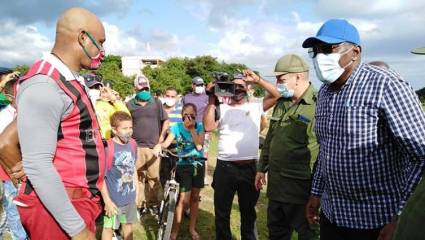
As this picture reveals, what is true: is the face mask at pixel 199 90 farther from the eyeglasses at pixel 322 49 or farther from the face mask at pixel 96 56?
the face mask at pixel 96 56

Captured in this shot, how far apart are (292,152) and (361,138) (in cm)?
125

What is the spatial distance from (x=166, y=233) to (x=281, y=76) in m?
2.33

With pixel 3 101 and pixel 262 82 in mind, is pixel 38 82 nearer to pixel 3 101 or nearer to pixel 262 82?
pixel 3 101

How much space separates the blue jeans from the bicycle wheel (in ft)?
5.05

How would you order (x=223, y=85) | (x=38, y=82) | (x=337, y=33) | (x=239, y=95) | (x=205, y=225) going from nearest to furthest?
(x=38, y=82), (x=337, y=33), (x=223, y=85), (x=239, y=95), (x=205, y=225)

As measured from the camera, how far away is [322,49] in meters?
2.74

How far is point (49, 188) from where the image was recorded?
1999 mm

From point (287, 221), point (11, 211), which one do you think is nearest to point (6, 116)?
point (11, 211)

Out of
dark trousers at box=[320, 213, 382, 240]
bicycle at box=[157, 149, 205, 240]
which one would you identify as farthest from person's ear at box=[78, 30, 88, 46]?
bicycle at box=[157, 149, 205, 240]

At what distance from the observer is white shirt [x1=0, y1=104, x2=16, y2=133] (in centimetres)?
400

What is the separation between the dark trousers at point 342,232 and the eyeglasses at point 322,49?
1.15 m

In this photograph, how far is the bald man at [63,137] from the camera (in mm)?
1956

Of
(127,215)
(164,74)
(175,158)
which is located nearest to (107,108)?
(175,158)

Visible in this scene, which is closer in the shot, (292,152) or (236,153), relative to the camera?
(292,152)
